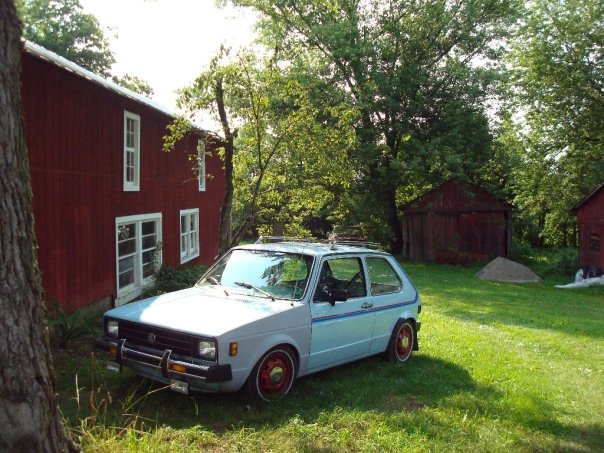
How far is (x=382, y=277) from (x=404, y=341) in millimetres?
1035

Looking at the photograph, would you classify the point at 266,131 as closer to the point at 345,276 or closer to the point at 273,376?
the point at 345,276

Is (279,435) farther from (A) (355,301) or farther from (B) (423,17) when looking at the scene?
(B) (423,17)

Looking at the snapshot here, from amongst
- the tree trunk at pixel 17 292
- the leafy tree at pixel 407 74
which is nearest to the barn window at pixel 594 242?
the leafy tree at pixel 407 74

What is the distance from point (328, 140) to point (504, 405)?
6957mm

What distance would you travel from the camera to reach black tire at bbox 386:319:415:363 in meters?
7.82

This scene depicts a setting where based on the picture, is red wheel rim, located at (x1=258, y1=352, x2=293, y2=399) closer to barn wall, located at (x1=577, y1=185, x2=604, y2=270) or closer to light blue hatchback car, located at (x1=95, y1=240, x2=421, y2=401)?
light blue hatchback car, located at (x1=95, y1=240, x2=421, y2=401)

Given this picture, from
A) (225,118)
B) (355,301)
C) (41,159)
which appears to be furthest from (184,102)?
(355,301)

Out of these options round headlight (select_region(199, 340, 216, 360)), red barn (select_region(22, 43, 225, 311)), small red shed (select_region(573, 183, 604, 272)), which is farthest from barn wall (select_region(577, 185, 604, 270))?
round headlight (select_region(199, 340, 216, 360))

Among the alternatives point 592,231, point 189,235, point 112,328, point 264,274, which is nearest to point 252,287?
point 264,274

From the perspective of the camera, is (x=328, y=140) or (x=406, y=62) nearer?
(x=328, y=140)

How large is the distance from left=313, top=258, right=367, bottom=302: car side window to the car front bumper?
204 centimetres

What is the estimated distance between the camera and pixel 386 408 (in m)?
5.93

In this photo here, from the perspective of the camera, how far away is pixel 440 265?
2750 centimetres

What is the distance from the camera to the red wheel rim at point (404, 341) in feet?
26.1
